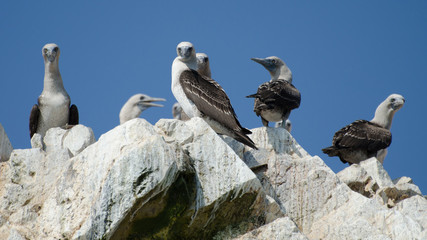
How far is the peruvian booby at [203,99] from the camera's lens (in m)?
13.1

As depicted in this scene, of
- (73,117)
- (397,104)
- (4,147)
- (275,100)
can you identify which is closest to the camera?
(4,147)

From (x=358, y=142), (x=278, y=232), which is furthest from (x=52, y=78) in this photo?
(x=278, y=232)

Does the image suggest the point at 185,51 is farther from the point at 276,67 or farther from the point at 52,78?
the point at 276,67

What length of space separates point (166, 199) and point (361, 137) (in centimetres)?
877

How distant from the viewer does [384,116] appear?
18.6 m

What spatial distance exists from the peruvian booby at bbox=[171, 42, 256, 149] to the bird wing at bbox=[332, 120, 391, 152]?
451 cm

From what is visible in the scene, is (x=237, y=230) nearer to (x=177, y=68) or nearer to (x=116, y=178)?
(x=116, y=178)

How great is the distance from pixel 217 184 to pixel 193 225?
2.14ft

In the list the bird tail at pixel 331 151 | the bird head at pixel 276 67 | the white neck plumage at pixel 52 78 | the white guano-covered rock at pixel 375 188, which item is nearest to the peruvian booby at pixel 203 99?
the white guano-covered rock at pixel 375 188

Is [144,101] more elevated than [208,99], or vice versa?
[144,101]

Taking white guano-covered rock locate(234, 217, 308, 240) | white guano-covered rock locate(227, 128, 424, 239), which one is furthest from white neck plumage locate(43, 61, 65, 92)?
white guano-covered rock locate(234, 217, 308, 240)

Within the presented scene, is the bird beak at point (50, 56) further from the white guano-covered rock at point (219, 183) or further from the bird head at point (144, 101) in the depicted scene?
the white guano-covered rock at point (219, 183)

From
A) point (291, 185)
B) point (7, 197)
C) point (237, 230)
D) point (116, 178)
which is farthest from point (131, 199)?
point (291, 185)

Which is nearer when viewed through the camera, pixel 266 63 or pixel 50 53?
pixel 50 53
